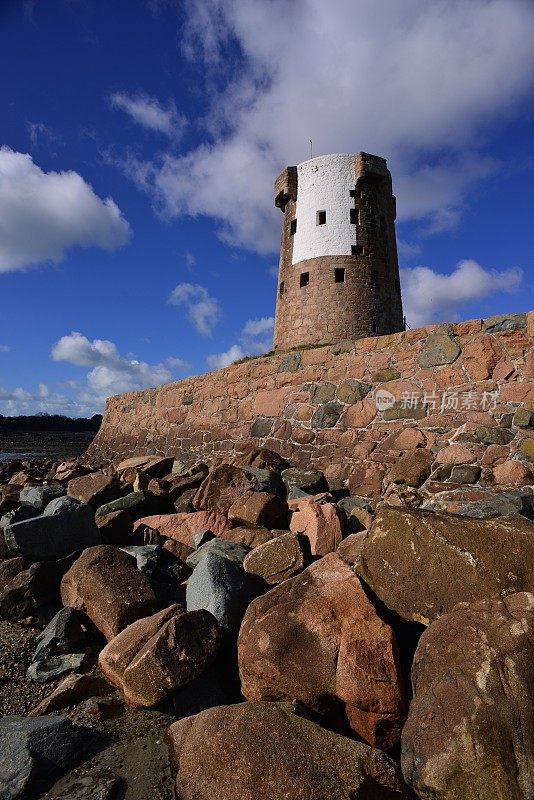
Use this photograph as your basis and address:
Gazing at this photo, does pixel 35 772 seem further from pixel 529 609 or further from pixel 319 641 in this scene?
pixel 529 609

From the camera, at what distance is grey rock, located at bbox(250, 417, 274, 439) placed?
8141mm

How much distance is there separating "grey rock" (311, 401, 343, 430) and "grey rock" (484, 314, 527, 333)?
7.46 feet

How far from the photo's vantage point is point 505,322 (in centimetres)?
551

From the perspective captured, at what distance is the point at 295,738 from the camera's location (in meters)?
2.26

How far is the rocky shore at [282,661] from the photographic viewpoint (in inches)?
83.7

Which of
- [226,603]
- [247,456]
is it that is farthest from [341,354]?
[226,603]

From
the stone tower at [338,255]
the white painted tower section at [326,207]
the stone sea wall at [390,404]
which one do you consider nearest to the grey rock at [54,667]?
the stone sea wall at [390,404]

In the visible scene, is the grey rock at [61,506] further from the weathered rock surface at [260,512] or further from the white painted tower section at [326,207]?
the white painted tower section at [326,207]

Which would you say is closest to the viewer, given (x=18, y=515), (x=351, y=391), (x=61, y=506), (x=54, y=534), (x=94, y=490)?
(x=54, y=534)

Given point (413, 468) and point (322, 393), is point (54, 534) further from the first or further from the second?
point (322, 393)

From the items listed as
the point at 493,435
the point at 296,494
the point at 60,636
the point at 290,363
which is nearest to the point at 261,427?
the point at 290,363

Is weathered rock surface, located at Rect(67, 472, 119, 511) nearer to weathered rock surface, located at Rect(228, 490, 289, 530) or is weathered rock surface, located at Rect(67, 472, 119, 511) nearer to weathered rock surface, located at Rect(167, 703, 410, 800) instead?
weathered rock surface, located at Rect(228, 490, 289, 530)

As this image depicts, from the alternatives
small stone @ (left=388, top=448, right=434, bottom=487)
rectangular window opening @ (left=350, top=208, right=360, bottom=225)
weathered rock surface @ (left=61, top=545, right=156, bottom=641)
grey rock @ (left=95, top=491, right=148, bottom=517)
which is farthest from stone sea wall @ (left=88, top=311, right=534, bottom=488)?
rectangular window opening @ (left=350, top=208, right=360, bottom=225)

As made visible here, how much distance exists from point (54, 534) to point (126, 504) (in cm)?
125
